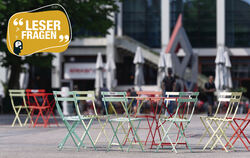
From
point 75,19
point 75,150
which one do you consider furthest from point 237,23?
point 75,150

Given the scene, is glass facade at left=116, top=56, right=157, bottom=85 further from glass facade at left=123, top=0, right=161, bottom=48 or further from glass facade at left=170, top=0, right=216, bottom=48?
glass facade at left=170, top=0, right=216, bottom=48

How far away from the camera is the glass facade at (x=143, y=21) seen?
156ft

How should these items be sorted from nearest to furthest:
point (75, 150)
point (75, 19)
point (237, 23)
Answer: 1. point (75, 150)
2. point (75, 19)
3. point (237, 23)

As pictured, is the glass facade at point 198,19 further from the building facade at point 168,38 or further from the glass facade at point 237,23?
the glass facade at point 237,23

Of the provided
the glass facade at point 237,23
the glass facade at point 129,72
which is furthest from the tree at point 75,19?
Answer: the glass facade at point 237,23

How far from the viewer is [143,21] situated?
47875mm

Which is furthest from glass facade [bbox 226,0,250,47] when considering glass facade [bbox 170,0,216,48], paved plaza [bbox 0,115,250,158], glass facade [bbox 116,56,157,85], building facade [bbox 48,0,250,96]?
paved plaza [bbox 0,115,250,158]

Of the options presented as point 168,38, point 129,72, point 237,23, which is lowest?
point 129,72

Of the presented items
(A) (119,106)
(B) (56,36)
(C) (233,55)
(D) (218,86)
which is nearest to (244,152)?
(B) (56,36)

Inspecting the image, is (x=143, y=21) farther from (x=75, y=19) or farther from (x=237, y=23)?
(x=75, y=19)

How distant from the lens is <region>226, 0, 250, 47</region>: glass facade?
46.5 metres

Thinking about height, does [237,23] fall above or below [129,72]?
above

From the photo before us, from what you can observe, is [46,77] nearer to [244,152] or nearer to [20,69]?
[20,69]

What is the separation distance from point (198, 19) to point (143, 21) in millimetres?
4985
